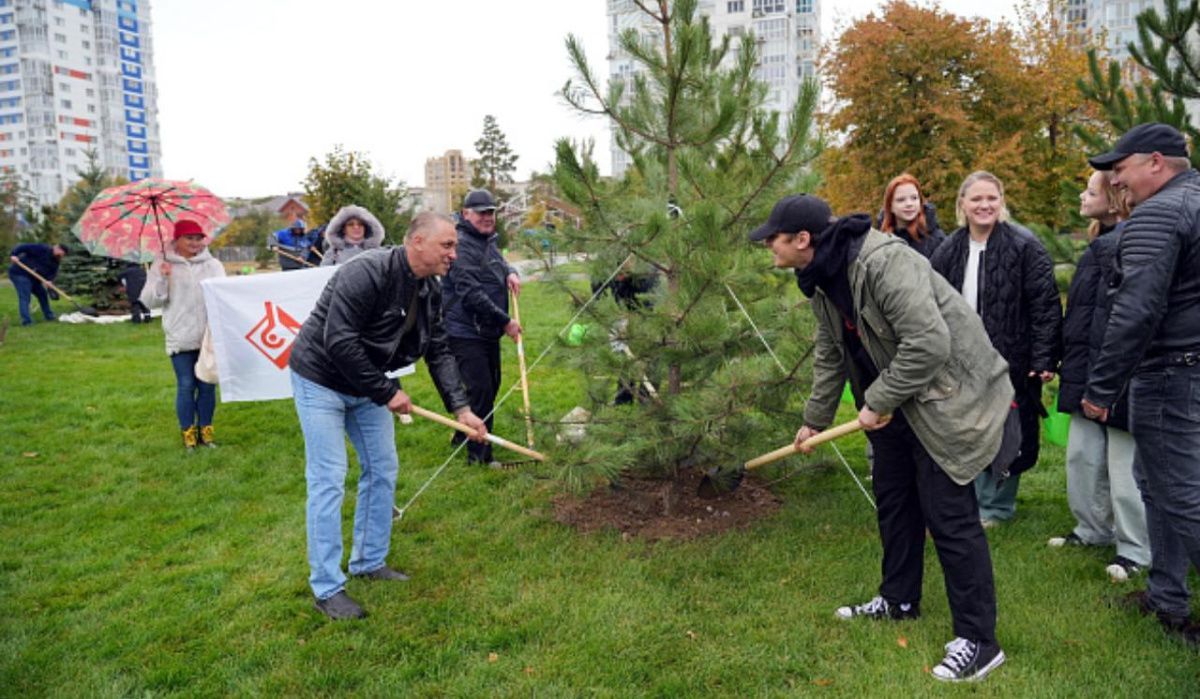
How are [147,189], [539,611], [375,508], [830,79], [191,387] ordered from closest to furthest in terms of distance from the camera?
1. [539,611]
2. [375,508]
3. [191,387]
4. [147,189]
5. [830,79]

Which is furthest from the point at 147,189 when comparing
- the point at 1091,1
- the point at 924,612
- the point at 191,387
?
the point at 1091,1

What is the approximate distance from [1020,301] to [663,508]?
7.79 feet

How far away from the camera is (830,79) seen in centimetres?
2236

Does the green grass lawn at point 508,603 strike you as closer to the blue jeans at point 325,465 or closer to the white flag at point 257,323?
the blue jeans at point 325,465

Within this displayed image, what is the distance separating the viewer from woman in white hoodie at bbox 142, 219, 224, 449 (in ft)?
22.2

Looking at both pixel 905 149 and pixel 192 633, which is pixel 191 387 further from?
pixel 905 149

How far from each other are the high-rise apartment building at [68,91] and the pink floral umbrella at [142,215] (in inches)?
3990

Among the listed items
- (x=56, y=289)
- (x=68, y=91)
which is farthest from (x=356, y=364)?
(x=68, y=91)

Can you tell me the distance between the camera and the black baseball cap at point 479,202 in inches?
241

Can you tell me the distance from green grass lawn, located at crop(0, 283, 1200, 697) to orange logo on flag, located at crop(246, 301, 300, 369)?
109 cm

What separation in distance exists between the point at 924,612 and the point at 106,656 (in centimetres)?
370

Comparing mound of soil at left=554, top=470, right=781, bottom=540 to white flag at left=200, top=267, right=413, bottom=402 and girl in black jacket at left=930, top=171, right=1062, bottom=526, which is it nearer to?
girl in black jacket at left=930, top=171, right=1062, bottom=526

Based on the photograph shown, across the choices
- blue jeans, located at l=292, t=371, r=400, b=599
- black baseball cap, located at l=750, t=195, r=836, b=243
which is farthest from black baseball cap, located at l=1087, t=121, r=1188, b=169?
blue jeans, located at l=292, t=371, r=400, b=599

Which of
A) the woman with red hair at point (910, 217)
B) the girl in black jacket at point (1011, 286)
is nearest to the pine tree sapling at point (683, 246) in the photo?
the woman with red hair at point (910, 217)
